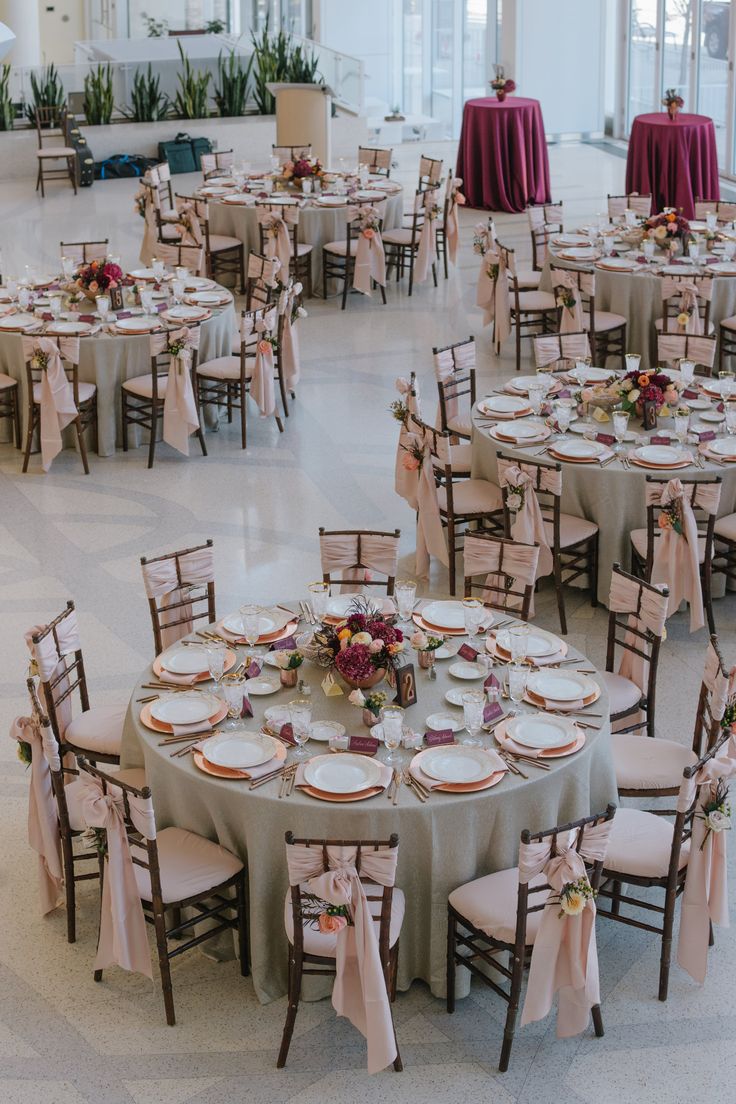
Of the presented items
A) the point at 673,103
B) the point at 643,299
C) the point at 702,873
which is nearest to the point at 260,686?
the point at 702,873

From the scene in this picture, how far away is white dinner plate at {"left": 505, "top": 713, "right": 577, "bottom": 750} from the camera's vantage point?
4719 millimetres

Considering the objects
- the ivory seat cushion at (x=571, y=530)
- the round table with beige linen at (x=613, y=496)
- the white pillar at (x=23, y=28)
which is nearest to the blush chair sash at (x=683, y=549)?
the round table with beige linen at (x=613, y=496)

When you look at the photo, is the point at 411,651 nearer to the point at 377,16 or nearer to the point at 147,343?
the point at 147,343

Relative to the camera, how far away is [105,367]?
9.26 metres

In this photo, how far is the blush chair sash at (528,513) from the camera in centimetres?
698

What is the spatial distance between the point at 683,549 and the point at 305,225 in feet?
22.8

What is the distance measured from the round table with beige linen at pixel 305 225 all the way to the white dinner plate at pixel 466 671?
26.8 ft

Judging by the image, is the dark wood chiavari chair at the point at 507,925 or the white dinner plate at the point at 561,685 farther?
the white dinner plate at the point at 561,685

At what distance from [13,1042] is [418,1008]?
130cm

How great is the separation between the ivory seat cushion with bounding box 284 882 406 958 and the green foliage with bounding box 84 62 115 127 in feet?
54.0

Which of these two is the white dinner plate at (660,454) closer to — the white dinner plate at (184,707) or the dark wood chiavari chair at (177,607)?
the dark wood chiavari chair at (177,607)

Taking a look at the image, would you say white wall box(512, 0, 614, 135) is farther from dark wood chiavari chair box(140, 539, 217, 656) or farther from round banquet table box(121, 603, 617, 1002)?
round banquet table box(121, 603, 617, 1002)

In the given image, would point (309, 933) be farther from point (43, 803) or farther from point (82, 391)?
point (82, 391)

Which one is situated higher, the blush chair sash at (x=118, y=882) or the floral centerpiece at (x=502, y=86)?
the floral centerpiece at (x=502, y=86)
